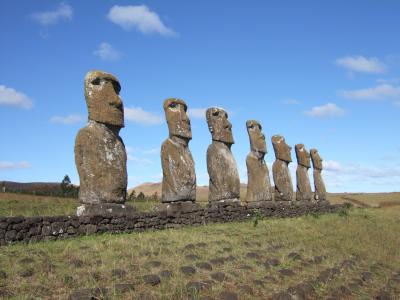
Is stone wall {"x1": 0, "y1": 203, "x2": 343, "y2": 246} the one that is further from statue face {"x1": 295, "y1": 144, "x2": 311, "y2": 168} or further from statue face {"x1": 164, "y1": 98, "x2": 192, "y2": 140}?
statue face {"x1": 295, "y1": 144, "x2": 311, "y2": 168}

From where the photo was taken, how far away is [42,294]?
723 cm

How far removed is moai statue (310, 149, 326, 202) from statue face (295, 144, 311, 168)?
264 centimetres

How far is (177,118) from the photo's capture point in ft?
54.0

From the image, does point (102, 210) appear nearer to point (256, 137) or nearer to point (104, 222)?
point (104, 222)

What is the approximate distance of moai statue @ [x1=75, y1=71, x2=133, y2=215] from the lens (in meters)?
12.9

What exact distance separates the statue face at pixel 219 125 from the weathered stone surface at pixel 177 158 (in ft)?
7.82

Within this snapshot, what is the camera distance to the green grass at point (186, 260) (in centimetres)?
783

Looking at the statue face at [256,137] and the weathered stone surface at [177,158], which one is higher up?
the statue face at [256,137]

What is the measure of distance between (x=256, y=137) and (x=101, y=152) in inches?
402

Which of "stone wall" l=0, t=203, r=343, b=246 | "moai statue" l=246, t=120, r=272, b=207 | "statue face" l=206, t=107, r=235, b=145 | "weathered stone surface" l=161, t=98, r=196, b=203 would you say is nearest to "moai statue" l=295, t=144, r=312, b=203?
"moai statue" l=246, t=120, r=272, b=207

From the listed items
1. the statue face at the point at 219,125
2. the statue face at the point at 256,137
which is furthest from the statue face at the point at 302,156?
the statue face at the point at 219,125

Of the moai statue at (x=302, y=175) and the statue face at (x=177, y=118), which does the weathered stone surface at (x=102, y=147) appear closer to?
the statue face at (x=177, y=118)

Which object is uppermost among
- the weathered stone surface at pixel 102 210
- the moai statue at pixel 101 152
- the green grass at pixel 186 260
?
the moai statue at pixel 101 152

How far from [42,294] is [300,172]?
74.2ft
